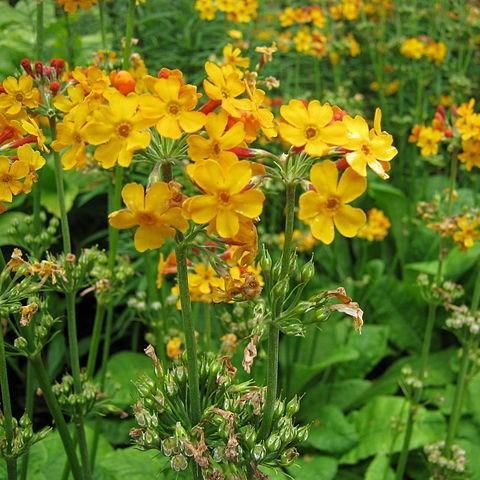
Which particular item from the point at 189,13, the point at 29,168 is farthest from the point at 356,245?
the point at 29,168

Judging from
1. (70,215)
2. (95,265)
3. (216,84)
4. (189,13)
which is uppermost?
(216,84)

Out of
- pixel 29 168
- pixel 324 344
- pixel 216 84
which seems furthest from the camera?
pixel 324 344

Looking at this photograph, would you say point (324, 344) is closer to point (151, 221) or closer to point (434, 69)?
point (434, 69)

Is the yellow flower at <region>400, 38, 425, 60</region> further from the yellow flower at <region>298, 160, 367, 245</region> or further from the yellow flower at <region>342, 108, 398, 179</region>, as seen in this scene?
the yellow flower at <region>298, 160, 367, 245</region>

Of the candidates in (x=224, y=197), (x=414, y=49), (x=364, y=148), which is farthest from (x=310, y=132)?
(x=414, y=49)

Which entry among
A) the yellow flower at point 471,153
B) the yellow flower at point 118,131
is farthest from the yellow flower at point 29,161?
the yellow flower at point 471,153

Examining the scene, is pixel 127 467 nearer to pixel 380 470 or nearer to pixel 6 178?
pixel 380 470

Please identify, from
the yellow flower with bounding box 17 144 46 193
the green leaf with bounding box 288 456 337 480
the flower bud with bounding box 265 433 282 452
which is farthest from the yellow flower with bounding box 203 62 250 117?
the green leaf with bounding box 288 456 337 480
